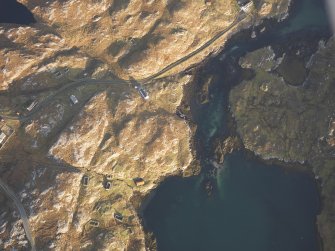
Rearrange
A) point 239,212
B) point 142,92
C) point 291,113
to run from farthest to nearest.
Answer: point 142,92 → point 291,113 → point 239,212

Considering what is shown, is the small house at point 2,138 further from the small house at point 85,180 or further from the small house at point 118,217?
the small house at point 118,217

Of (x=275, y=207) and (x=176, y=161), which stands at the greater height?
(x=176, y=161)

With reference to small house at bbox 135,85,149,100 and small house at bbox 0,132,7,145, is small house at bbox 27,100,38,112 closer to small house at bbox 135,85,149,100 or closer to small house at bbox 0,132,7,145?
small house at bbox 0,132,7,145

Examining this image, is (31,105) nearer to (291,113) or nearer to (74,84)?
(74,84)

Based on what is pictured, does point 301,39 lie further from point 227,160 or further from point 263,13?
point 227,160

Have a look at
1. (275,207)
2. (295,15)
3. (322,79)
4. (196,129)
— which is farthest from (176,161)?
(295,15)

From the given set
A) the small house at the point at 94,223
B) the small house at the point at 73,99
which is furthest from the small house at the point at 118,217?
the small house at the point at 73,99

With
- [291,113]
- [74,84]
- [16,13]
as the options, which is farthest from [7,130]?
[291,113]
